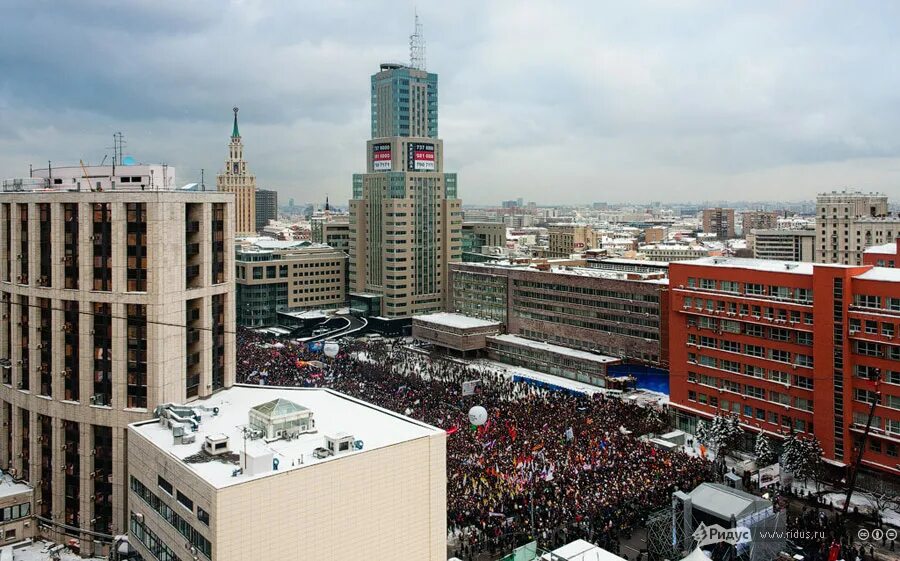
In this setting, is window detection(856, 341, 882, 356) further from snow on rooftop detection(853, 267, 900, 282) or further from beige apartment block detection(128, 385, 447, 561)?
beige apartment block detection(128, 385, 447, 561)

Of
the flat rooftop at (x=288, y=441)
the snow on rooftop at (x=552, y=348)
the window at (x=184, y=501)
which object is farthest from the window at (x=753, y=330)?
the window at (x=184, y=501)

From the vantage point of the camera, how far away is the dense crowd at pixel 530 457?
1149 inches

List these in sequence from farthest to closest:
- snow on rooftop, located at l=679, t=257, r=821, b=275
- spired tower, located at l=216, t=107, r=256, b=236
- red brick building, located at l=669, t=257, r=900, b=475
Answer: spired tower, located at l=216, t=107, r=256, b=236 < snow on rooftop, located at l=679, t=257, r=821, b=275 < red brick building, located at l=669, t=257, r=900, b=475

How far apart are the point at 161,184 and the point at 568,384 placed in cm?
3602

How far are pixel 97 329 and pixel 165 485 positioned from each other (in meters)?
8.99

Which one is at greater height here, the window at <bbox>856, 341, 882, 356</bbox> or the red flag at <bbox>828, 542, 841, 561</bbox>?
the window at <bbox>856, 341, 882, 356</bbox>

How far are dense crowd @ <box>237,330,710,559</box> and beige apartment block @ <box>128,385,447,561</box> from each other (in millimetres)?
6277

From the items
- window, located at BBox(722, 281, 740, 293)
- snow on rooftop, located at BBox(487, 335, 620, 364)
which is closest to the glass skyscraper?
snow on rooftop, located at BBox(487, 335, 620, 364)

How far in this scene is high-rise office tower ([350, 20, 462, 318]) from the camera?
85.1m

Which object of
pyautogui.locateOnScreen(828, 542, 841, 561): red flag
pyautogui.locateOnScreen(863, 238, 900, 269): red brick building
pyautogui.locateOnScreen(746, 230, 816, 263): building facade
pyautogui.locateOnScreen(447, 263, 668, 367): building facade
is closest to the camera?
pyautogui.locateOnScreen(828, 542, 841, 561): red flag

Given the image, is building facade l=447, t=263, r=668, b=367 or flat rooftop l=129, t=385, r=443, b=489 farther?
building facade l=447, t=263, r=668, b=367

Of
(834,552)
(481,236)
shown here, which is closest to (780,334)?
(834,552)

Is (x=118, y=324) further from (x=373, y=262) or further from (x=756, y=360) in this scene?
(x=373, y=262)

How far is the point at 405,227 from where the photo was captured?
85.2 meters
